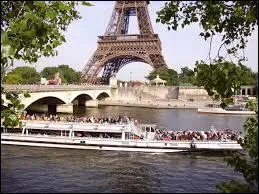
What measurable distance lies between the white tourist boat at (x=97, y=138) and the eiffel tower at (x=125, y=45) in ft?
192

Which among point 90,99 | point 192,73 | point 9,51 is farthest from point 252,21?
point 90,99

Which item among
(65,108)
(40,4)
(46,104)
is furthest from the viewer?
(46,104)

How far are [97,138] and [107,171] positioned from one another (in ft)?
23.6

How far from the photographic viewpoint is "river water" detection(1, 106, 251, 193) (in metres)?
19.5

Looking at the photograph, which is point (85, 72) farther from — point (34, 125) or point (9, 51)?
point (9, 51)

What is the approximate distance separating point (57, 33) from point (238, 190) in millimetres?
4058

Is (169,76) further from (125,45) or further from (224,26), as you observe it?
(224,26)

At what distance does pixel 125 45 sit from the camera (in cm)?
9300

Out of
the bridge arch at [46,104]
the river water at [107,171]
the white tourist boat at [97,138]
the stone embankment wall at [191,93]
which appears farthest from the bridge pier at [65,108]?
the stone embankment wall at [191,93]

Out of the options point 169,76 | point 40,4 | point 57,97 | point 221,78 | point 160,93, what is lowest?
point 221,78

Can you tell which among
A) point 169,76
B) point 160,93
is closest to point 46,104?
point 160,93

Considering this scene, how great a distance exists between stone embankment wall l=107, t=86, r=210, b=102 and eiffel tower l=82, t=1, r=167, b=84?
620 centimetres

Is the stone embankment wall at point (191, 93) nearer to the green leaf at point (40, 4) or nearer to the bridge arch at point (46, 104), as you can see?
the bridge arch at point (46, 104)

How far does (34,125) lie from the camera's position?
3197 cm
